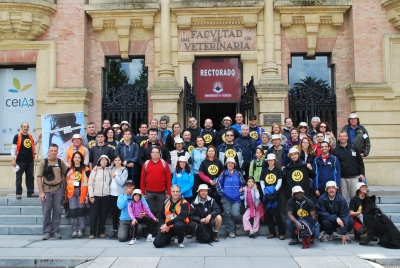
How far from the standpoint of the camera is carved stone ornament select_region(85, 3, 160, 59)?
47.6ft

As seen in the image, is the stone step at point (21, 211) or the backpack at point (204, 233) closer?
the backpack at point (204, 233)

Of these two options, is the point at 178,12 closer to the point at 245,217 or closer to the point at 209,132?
the point at 209,132

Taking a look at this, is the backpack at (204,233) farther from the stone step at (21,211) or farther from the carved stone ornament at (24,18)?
the carved stone ornament at (24,18)

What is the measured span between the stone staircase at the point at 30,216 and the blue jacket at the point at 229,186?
2.70 feet

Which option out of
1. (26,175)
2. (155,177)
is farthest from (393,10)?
(26,175)

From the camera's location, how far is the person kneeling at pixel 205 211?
8.66 metres

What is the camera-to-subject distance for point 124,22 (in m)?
14.7

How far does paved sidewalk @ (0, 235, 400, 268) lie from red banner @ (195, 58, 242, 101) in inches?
272

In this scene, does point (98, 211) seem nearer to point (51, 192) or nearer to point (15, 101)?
point (51, 192)

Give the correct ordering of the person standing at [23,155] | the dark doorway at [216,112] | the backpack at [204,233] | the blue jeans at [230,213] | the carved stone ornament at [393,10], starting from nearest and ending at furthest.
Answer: the backpack at [204,233] → the blue jeans at [230,213] → the person standing at [23,155] → the carved stone ornament at [393,10] → the dark doorway at [216,112]

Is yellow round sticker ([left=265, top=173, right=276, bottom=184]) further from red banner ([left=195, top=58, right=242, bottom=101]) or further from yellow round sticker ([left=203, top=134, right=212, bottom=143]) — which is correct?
red banner ([left=195, top=58, right=242, bottom=101])

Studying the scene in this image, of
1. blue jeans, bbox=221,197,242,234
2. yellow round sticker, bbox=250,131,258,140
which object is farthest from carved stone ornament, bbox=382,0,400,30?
blue jeans, bbox=221,197,242,234

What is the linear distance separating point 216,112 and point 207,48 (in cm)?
244

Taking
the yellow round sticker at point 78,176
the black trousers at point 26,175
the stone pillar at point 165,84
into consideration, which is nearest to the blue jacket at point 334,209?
the yellow round sticker at point 78,176
